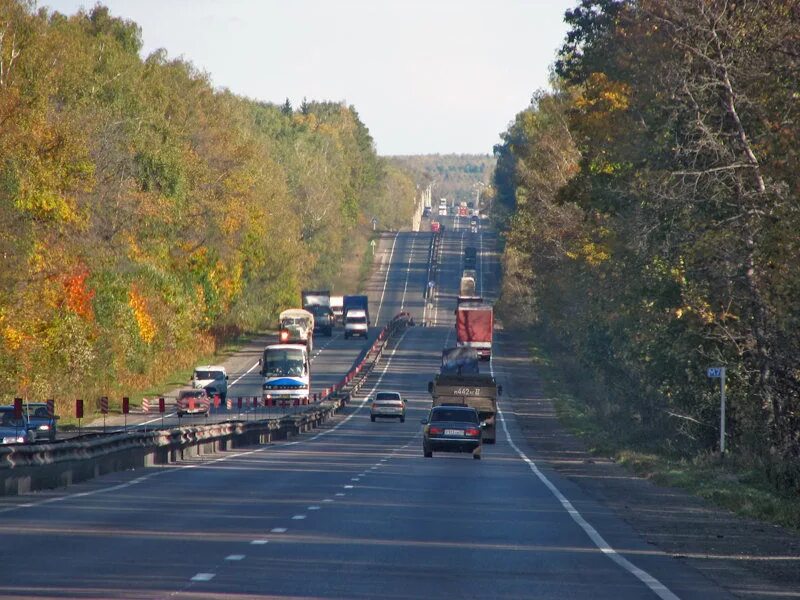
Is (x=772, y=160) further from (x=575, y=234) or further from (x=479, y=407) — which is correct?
(x=575, y=234)

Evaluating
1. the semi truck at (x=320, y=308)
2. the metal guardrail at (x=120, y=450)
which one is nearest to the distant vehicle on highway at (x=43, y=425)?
the metal guardrail at (x=120, y=450)

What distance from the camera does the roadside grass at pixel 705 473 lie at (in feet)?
78.5

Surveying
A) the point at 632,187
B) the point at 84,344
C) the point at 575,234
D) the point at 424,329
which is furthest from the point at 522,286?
the point at 632,187

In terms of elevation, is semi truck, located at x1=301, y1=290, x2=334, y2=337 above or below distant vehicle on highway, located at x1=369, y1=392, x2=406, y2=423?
above

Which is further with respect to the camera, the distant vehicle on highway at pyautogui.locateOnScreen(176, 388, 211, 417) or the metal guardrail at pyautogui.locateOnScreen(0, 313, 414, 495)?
the distant vehicle on highway at pyautogui.locateOnScreen(176, 388, 211, 417)

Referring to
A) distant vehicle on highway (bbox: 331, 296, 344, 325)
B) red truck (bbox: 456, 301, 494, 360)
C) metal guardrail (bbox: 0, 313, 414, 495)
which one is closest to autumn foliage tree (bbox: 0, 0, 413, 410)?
metal guardrail (bbox: 0, 313, 414, 495)

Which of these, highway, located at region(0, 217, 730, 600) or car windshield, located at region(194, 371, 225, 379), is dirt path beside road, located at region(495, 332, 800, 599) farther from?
car windshield, located at region(194, 371, 225, 379)

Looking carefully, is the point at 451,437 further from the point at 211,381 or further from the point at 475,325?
the point at 475,325

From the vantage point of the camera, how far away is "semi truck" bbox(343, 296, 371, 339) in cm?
12225

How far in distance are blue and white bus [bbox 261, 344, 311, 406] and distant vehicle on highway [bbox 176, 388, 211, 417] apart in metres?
7.70

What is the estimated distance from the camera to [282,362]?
270ft

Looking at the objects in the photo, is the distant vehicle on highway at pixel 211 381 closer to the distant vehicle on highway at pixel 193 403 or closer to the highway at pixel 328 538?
the distant vehicle on highway at pixel 193 403

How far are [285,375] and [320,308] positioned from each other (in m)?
43.9

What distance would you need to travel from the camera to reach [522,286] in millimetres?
118938
